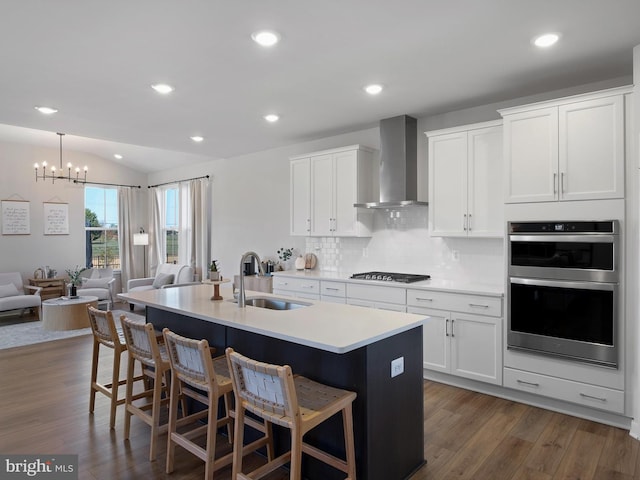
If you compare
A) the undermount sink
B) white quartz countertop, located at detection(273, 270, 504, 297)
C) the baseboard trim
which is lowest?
the baseboard trim

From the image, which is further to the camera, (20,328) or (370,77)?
(20,328)

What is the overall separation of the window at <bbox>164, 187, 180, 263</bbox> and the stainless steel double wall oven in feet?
22.6

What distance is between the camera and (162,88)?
3570mm

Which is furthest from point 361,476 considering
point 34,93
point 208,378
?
point 34,93

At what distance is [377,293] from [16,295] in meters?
6.34

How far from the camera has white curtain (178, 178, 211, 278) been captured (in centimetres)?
757

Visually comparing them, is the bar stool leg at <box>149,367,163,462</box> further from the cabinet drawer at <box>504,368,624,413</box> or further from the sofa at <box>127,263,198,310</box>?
the sofa at <box>127,263,198,310</box>

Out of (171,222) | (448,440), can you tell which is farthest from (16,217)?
(448,440)

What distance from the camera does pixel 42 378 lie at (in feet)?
13.5

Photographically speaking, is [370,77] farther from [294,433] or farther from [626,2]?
[294,433]

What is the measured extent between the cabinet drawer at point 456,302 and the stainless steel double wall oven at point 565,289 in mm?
142

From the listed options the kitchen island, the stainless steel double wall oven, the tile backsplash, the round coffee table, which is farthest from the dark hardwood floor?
the round coffee table

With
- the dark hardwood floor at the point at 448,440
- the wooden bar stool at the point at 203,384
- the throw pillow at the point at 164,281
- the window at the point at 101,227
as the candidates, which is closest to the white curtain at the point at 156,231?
the window at the point at 101,227

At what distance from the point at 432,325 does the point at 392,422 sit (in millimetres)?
1699
